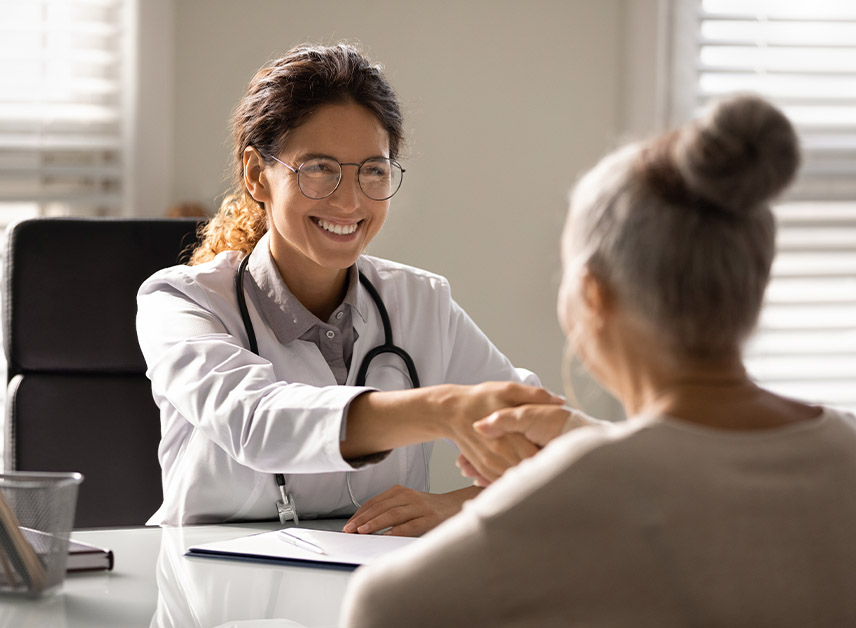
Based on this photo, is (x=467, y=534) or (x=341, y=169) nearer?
(x=467, y=534)

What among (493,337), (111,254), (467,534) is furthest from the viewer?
(493,337)

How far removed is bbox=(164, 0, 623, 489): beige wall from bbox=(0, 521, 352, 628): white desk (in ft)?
5.11

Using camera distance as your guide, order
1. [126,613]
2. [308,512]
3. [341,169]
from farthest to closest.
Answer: [341,169] < [308,512] < [126,613]

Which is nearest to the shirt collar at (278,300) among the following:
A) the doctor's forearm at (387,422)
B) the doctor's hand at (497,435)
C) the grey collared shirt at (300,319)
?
the grey collared shirt at (300,319)

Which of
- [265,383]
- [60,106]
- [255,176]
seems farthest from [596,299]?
[60,106]

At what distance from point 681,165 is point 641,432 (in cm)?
19

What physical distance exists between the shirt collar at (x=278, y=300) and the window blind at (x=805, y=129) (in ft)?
4.78

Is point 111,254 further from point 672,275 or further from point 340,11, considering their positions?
point 672,275

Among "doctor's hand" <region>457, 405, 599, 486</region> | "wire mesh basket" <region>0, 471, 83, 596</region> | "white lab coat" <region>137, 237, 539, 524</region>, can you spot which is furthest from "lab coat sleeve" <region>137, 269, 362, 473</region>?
"wire mesh basket" <region>0, 471, 83, 596</region>

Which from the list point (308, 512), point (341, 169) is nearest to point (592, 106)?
point (341, 169)

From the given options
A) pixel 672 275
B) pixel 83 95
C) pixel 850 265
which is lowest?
pixel 850 265

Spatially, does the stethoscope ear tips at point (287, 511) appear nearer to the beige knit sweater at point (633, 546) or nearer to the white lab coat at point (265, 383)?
the white lab coat at point (265, 383)

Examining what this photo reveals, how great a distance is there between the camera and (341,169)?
1.65 metres

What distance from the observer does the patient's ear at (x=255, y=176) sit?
1.73 metres
